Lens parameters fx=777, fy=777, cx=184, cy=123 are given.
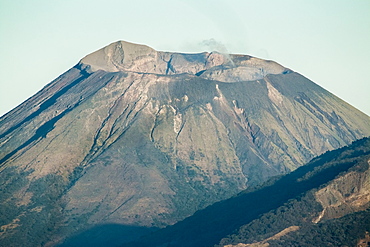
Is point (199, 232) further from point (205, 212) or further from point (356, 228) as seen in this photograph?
point (356, 228)

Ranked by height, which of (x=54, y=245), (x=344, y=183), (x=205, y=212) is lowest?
(x=54, y=245)

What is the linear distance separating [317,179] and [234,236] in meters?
26.7

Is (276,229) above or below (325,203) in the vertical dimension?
below

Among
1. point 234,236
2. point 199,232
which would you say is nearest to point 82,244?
point 199,232

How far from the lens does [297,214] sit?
5782 inches

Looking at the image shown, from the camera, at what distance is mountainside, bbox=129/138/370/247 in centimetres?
13788

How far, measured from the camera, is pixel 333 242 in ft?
436

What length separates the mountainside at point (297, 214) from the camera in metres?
138

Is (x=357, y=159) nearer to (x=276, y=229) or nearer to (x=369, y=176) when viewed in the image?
(x=369, y=176)

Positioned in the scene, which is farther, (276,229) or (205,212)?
(205,212)

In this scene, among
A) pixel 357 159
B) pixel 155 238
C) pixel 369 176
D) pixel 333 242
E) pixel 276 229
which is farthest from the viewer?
pixel 155 238

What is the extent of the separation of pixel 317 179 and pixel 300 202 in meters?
14.0

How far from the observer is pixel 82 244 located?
19525cm

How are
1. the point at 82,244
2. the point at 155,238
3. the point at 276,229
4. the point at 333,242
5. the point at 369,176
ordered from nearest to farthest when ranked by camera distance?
the point at 333,242 < the point at 276,229 < the point at 369,176 < the point at 155,238 < the point at 82,244
